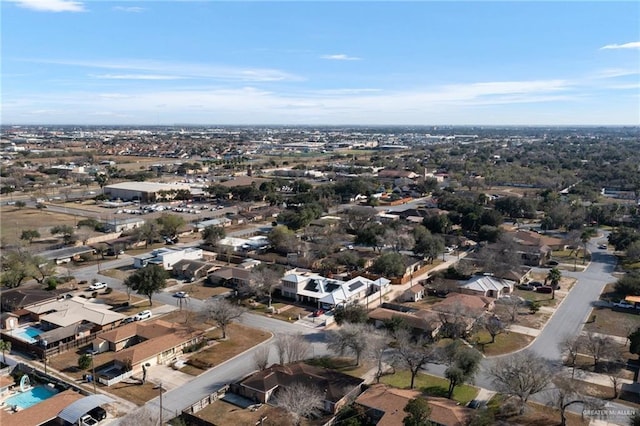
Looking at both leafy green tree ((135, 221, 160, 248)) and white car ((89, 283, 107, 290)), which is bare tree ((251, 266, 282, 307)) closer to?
white car ((89, 283, 107, 290))

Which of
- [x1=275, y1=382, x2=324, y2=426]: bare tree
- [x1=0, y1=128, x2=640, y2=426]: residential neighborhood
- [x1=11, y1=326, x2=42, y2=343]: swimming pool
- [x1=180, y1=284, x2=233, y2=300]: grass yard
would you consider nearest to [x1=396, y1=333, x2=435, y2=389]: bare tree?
[x1=0, y1=128, x2=640, y2=426]: residential neighborhood

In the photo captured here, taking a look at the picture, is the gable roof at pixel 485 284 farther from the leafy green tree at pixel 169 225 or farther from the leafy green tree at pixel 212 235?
the leafy green tree at pixel 169 225

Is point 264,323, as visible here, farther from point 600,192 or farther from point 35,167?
point 35,167

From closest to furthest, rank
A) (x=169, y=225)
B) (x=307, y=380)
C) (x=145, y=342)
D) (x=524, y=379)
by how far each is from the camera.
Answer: (x=524, y=379) → (x=307, y=380) → (x=145, y=342) → (x=169, y=225)

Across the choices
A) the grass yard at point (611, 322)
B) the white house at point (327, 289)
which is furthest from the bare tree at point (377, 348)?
the grass yard at point (611, 322)

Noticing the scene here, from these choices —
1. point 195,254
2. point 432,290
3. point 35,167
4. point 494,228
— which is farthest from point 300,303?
point 35,167

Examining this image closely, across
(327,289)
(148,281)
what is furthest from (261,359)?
(148,281)

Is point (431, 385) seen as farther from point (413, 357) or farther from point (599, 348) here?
point (599, 348)
